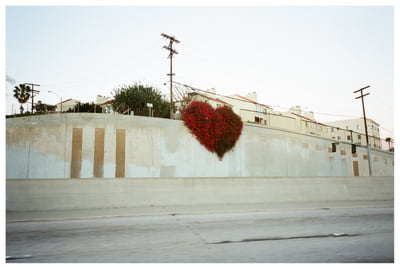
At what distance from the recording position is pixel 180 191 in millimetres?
12078

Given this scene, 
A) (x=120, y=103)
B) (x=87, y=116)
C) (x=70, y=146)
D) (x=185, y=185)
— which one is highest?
(x=120, y=103)

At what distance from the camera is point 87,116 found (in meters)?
19.9

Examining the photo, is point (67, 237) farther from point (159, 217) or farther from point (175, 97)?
point (175, 97)

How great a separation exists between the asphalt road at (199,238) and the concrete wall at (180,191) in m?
1.25

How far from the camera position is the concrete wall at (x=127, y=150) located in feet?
61.8

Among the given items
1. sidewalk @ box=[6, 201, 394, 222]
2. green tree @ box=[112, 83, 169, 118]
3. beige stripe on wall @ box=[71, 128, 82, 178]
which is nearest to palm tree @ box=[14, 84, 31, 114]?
green tree @ box=[112, 83, 169, 118]

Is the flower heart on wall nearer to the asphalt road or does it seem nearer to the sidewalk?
the sidewalk

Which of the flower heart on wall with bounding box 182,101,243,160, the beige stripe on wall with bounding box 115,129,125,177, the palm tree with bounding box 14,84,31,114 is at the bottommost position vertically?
the beige stripe on wall with bounding box 115,129,125,177

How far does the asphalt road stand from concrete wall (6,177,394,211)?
4.11 feet

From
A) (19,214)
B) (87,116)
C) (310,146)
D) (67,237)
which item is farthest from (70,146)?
(310,146)

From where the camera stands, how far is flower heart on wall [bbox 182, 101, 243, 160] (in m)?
22.1

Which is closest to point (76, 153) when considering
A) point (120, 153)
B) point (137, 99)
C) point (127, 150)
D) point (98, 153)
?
point (98, 153)

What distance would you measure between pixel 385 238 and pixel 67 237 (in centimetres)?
795

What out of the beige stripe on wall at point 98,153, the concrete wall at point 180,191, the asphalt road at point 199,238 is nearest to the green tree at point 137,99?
the beige stripe on wall at point 98,153
